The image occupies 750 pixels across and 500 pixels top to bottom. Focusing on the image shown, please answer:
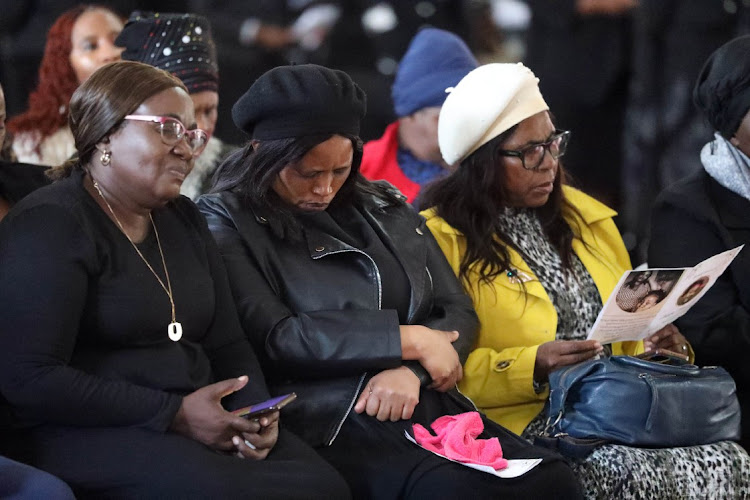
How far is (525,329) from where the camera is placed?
3.37 m

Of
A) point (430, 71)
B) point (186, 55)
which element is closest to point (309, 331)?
point (186, 55)

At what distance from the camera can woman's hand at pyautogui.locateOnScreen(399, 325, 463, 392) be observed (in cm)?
291

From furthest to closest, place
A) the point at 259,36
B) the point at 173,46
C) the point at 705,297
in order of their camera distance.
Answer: the point at 259,36 → the point at 173,46 → the point at 705,297

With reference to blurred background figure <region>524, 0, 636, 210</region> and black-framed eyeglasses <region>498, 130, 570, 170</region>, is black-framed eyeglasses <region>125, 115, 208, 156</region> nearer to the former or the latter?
black-framed eyeglasses <region>498, 130, 570, 170</region>

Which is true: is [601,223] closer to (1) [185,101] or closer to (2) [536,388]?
(2) [536,388]

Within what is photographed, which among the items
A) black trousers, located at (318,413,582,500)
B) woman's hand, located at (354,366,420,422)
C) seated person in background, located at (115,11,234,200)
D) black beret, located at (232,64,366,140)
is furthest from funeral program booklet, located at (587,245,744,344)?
seated person in background, located at (115,11,234,200)

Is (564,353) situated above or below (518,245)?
below

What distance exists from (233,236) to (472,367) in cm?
86

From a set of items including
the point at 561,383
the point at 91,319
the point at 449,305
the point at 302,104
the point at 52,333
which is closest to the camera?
the point at 52,333

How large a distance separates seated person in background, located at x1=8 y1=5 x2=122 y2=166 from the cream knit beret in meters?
1.76

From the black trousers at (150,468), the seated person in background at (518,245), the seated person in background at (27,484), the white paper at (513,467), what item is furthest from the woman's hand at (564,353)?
the seated person in background at (27,484)

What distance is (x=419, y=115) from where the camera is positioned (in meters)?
4.84

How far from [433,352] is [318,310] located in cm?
34

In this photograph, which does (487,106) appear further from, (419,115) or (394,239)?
(419,115)
